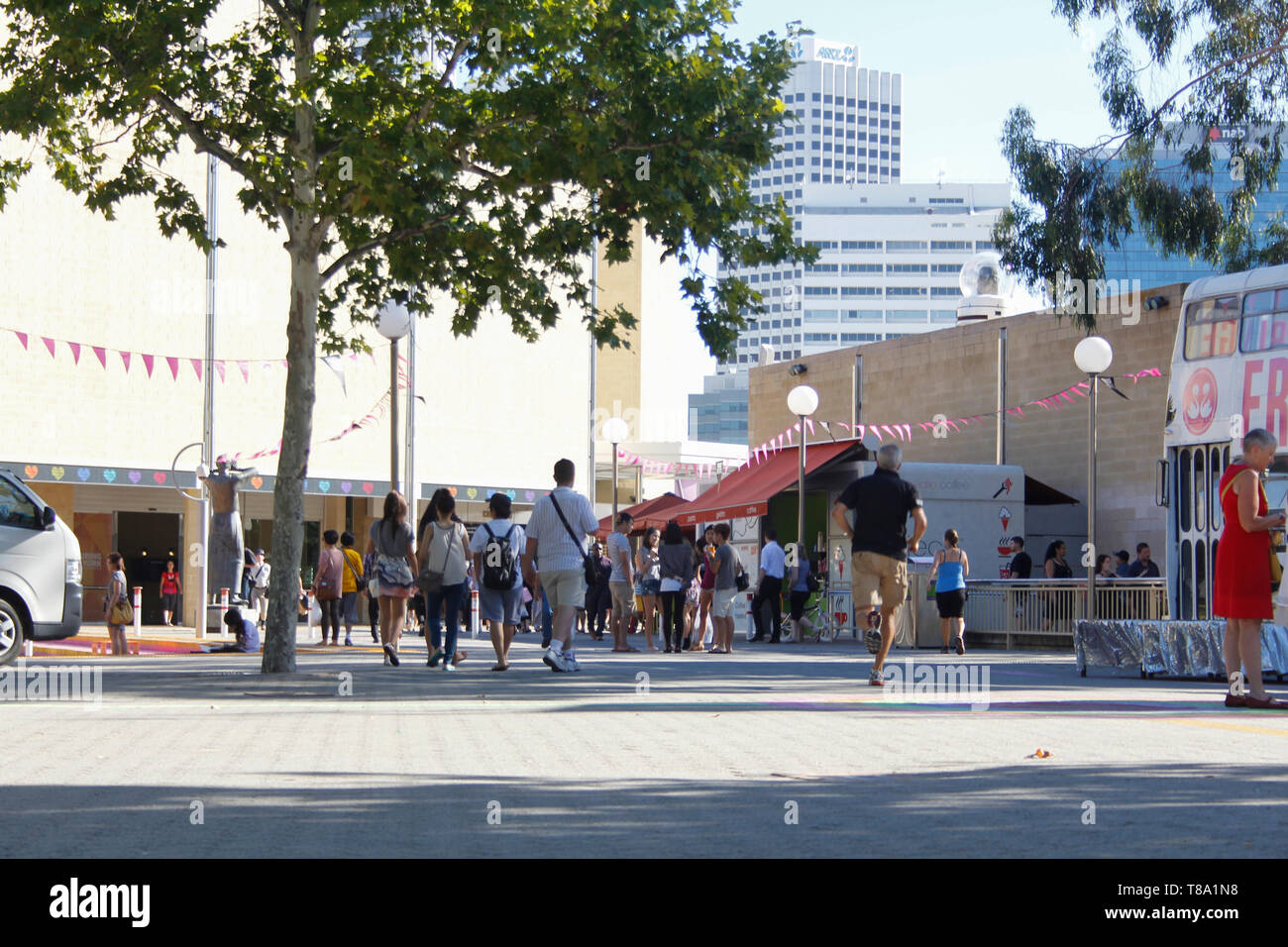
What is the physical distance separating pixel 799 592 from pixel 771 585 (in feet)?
1.85

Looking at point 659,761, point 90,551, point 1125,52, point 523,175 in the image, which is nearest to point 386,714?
point 659,761

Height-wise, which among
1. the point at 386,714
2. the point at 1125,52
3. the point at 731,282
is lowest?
the point at 386,714

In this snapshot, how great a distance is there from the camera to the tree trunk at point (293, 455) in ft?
48.0

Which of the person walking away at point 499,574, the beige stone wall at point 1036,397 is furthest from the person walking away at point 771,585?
the person walking away at point 499,574

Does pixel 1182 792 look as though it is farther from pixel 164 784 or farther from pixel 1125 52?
pixel 1125 52

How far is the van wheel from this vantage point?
51.4 ft

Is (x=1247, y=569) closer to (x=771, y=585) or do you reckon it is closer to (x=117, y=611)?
(x=117, y=611)

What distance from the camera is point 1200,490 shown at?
1912cm

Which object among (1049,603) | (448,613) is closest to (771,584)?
(1049,603)

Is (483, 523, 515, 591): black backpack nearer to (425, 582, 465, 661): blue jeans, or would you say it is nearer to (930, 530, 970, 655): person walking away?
(425, 582, 465, 661): blue jeans

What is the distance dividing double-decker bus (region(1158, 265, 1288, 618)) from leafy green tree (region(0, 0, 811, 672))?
19.3 ft

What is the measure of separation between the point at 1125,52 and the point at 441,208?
17.9m

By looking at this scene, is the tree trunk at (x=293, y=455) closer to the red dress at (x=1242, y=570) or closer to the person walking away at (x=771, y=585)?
the red dress at (x=1242, y=570)
